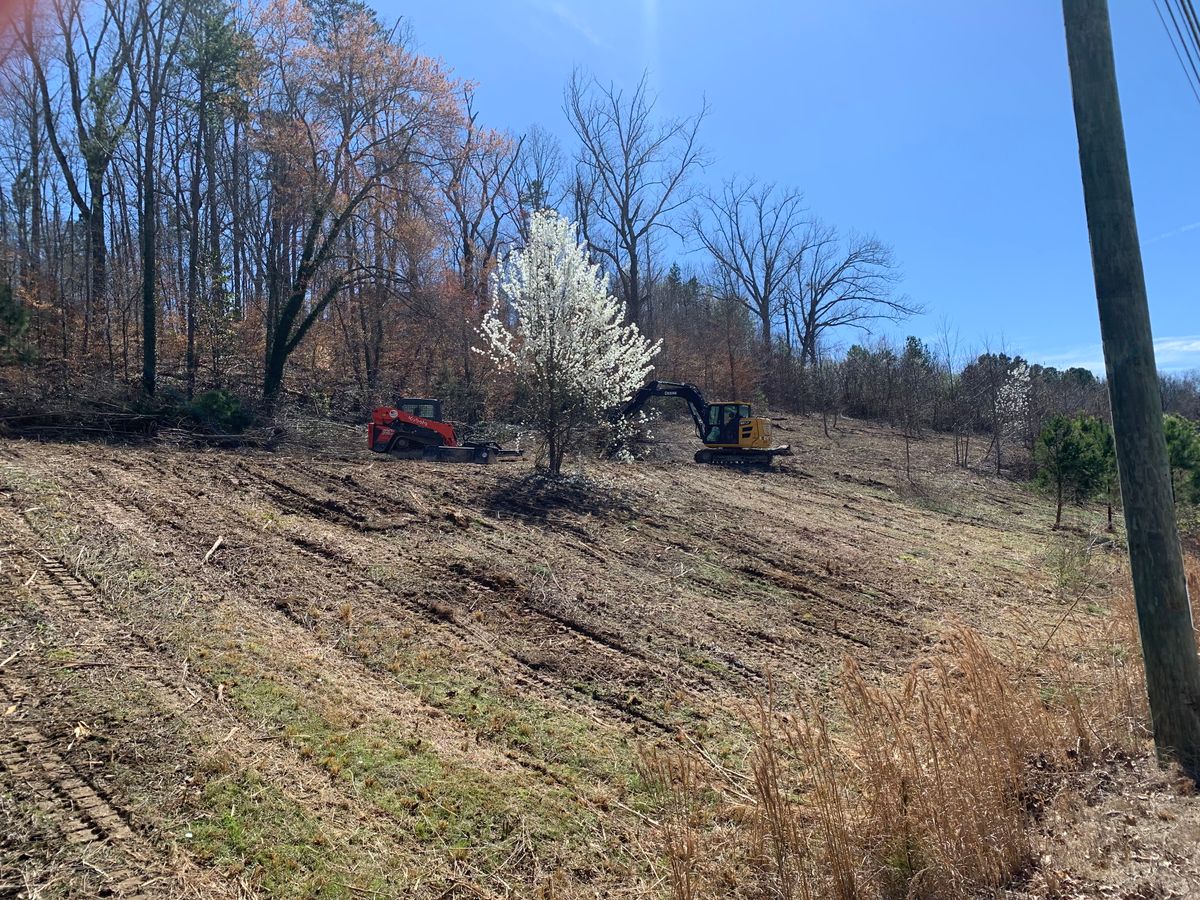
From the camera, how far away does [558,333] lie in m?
14.3

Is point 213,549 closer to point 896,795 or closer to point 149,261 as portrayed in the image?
point 896,795

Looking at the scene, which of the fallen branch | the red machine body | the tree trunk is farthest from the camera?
the tree trunk

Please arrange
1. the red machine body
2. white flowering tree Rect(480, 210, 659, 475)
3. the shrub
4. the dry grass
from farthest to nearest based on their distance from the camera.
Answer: the red machine body
the shrub
white flowering tree Rect(480, 210, 659, 475)
the dry grass

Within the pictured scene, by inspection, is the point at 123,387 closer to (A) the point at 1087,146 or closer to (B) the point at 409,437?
(B) the point at 409,437

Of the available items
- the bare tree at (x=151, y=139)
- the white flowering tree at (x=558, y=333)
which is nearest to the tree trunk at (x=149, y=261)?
Answer: the bare tree at (x=151, y=139)

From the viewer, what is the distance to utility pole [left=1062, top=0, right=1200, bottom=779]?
4.39 metres

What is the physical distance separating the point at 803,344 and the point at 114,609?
4656 centimetres

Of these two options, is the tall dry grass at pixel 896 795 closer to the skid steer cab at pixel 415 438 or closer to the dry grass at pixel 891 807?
the dry grass at pixel 891 807

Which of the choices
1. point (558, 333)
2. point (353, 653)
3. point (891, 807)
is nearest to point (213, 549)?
point (353, 653)

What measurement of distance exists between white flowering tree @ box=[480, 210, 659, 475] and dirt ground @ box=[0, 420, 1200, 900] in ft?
6.18

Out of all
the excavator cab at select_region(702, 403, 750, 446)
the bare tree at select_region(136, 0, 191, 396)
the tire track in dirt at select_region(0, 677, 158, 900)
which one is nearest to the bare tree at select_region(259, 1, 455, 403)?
the bare tree at select_region(136, 0, 191, 396)

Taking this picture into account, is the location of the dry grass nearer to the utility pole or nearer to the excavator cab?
the utility pole

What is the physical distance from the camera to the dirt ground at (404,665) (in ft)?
12.4

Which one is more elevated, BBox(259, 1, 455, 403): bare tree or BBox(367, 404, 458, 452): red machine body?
BBox(259, 1, 455, 403): bare tree
